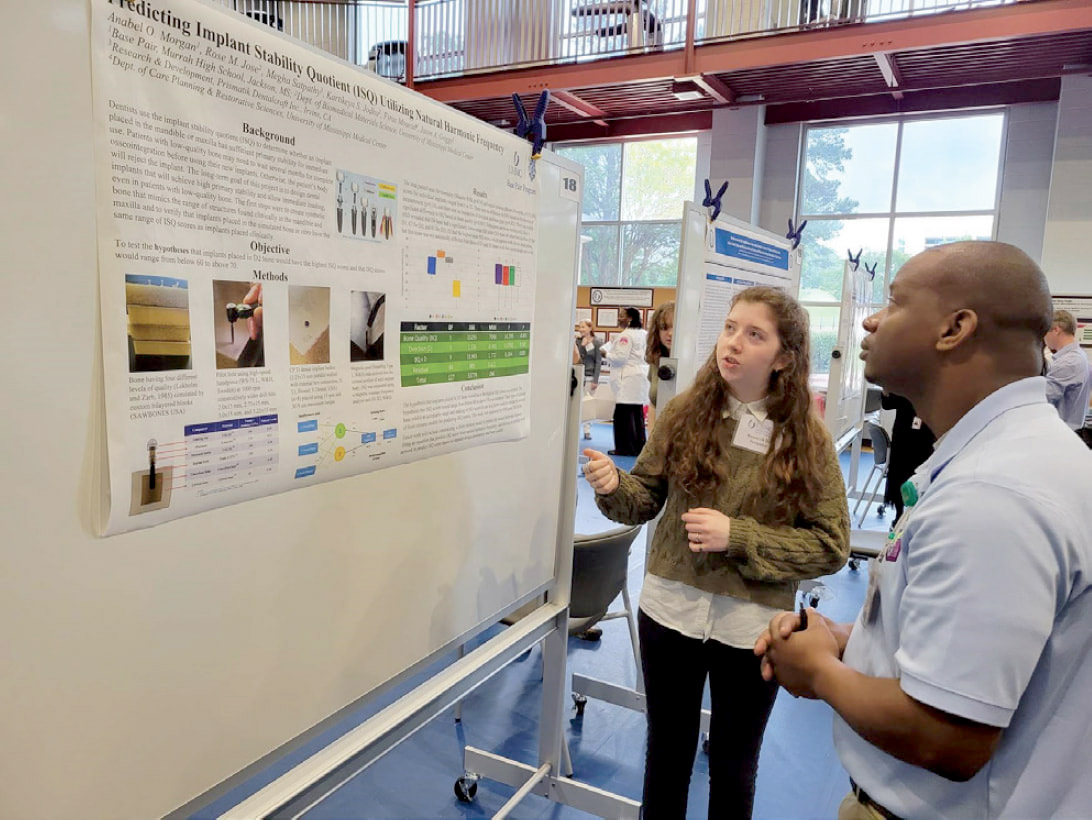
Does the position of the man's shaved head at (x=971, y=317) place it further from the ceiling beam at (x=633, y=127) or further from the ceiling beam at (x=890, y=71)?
the ceiling beam at (x=633, y=127)

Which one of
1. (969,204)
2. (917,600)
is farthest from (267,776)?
(969,204)

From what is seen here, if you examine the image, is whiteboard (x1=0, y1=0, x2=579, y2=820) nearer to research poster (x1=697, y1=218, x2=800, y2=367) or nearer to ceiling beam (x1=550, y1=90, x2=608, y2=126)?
research poster (x1=697, y1=218, x2=800, y2=367)

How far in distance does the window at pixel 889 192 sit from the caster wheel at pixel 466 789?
6.46 m

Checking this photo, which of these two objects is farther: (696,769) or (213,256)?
(696,769)

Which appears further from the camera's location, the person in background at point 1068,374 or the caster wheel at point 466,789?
the person in background at point 1068,374

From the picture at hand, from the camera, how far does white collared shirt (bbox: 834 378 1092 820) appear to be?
27.0 inches

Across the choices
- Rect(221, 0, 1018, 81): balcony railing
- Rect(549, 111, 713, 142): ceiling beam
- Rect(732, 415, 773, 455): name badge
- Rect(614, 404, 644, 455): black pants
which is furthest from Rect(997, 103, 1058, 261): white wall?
Rect(732, 415, 773, 455): name badge

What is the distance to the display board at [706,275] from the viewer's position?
7.16ft

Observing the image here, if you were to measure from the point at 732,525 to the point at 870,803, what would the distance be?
1.85ft

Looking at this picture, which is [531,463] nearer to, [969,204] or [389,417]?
[389,417]

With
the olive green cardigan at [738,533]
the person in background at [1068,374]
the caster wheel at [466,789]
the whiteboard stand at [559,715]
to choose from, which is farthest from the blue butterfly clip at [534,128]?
the person in background at [1068,374]

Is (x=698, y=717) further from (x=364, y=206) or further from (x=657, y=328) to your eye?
(x=657, y=328)

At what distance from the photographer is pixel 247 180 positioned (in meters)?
0.96

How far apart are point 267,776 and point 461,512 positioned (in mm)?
1197
